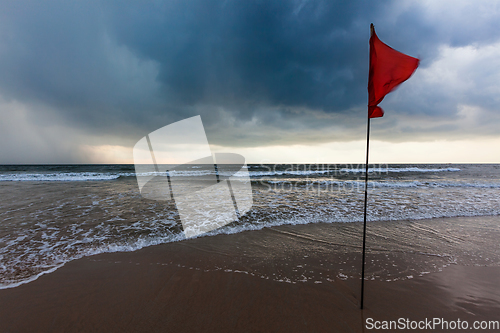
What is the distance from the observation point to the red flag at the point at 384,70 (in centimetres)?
229

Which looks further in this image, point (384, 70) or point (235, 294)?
point (235, 294)

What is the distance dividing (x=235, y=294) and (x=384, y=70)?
3712mm

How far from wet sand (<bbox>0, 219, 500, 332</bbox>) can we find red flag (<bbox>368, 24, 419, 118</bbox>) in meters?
2.73

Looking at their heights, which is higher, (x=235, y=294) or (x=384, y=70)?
(x=384, y=70)

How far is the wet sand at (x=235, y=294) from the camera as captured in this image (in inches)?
93.8

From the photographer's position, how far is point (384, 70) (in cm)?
235

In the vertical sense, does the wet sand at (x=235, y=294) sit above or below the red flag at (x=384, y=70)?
below

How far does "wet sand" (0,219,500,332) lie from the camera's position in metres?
2.38

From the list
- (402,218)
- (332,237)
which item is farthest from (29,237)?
(402,218)

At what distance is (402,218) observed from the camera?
273 inches

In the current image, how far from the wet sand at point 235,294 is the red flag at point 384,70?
2.73 meters

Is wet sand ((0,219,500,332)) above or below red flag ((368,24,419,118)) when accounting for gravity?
below

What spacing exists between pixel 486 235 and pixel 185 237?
27.4 ft

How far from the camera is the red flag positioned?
7.50 feet
